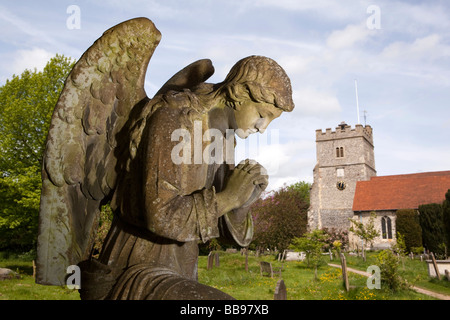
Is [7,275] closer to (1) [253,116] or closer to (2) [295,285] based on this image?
(2) [295,285]

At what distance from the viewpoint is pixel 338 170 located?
157 ft

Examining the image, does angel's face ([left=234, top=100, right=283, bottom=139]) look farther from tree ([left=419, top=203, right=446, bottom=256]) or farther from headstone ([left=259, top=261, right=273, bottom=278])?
tree ([left=419, top=203, right=446, bottom=256])

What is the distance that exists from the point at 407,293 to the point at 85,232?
12.1 meters

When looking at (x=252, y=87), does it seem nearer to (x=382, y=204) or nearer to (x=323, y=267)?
(x=323, y=267)

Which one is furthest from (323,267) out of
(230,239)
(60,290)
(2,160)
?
(230,239)

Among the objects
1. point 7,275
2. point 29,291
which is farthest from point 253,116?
point 7,275

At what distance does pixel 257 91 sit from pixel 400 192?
1673 inches

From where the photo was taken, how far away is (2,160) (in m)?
15.9

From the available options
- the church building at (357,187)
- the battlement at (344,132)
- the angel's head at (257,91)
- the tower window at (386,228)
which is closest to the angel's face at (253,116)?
the angel's head at (257,91)

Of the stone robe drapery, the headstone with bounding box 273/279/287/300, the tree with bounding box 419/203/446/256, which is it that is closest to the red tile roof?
the tree with bounding box 419/203/446/256

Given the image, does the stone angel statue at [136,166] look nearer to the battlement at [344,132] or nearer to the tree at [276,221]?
the tree at [276,221]

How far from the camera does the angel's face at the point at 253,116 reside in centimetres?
235

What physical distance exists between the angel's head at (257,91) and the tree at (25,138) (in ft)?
45.6
